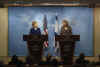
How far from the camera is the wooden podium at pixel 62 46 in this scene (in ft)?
15.3

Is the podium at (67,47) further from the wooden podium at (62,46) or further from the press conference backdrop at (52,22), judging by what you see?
the press conference backdrop at (52,22)

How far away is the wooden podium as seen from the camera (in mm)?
4650

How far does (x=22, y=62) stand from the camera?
14.9 ft

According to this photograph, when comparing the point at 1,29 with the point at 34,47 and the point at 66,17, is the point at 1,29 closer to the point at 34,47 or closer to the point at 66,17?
the point at 34,47

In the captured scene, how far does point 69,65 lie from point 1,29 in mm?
2581

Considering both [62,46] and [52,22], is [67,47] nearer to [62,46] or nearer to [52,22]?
[62,46]

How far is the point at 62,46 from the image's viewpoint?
15.9 ft

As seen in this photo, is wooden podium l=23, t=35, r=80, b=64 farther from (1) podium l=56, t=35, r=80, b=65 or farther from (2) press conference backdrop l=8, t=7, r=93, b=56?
(2) press conference backdrop l=8, t=7, r=93, b=56

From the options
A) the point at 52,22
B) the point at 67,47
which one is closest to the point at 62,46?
the point at 67,47

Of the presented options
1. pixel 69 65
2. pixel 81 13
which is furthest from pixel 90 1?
pixel 81 13

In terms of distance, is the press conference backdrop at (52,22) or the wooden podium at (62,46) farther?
the press conference backdrop at (52,22)

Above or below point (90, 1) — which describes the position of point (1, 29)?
below

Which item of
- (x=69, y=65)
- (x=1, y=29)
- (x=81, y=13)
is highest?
(x=81, y=13)

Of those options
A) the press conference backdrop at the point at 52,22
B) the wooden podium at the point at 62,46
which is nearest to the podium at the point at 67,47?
the wooden podium at the point at 62,46
